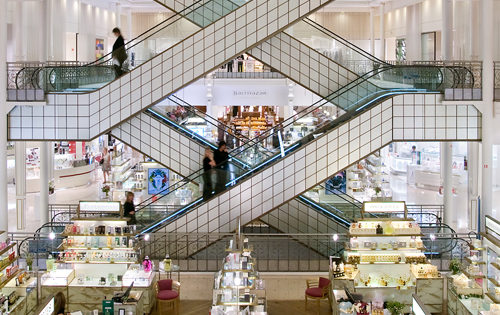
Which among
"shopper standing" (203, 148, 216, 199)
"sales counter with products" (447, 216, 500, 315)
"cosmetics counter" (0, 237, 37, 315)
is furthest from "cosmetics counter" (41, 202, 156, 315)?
"sales counter with products" (447, 216, 500, 315)

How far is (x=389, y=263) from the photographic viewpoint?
1423 centimetres

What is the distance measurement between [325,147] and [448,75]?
3096mm

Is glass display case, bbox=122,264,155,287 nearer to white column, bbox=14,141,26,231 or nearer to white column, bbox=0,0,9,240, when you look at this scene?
white column, bbox=0,0,9,240

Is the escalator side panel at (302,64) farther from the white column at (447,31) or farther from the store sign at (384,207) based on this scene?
the white column at (447,31)

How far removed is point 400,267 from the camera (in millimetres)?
14328

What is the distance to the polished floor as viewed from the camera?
45.4ft

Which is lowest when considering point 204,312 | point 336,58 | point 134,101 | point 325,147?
point 204,312

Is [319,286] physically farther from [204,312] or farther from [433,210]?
[433,210]

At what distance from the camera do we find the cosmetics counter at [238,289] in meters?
11.2

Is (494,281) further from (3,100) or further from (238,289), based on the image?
(3,100)

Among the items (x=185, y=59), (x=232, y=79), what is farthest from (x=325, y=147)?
(x=232, y=79)

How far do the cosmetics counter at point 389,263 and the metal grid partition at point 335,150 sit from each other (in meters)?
1.39

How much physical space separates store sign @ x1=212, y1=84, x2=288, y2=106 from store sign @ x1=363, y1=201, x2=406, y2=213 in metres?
10.7

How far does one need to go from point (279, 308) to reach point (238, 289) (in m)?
3.02
